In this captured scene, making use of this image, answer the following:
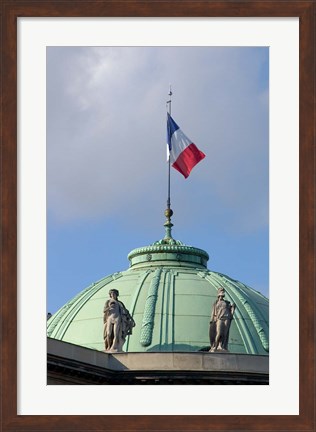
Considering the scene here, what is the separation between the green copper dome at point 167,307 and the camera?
5659 cm

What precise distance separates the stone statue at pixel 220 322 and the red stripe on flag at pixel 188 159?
22.0ft

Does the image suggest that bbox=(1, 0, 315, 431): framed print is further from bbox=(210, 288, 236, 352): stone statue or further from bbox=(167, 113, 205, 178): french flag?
bbox=(210, 288, 236, 352): stone statue

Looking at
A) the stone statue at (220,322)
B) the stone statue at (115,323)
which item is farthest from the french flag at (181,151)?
the stone statue at (220,322)

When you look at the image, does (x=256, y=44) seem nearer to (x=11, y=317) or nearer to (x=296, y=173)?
(x=296, y=173)

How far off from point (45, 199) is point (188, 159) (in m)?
27.2

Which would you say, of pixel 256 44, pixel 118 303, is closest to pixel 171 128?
pixel 118 303

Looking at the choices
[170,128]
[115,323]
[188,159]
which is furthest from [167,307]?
[170,128]

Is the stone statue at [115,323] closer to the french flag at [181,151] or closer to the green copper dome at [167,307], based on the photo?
the green copper dome at [167,307]

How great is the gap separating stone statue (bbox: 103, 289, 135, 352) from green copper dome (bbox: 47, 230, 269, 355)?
3.44 metres

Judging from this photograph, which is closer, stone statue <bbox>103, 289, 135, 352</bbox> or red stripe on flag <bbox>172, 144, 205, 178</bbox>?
red stripe on flag <bbox>172, 144, 205, 178</bbox>

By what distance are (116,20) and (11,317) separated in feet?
15.8

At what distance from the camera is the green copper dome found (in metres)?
56.6

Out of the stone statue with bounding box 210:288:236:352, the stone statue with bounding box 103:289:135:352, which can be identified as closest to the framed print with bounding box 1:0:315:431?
the stone statue with bounding box 103:289:135:352

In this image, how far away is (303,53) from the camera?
19562 mm
